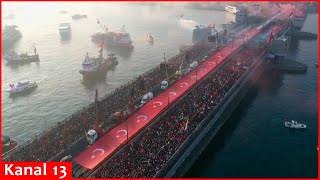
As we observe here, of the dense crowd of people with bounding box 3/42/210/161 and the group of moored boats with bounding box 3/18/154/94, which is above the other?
the dense crowd of people with bounding box 3/42/210/161

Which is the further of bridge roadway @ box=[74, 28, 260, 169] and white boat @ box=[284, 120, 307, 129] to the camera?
white boat @ box=[284, 120, 307, 129]

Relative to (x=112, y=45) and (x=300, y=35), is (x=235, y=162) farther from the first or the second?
(x=300, y=35)

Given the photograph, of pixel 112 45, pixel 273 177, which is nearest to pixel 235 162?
pixel 273 177

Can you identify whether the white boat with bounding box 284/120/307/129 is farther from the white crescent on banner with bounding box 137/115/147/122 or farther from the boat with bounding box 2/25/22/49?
the boat with bounding box 2/25/22/49

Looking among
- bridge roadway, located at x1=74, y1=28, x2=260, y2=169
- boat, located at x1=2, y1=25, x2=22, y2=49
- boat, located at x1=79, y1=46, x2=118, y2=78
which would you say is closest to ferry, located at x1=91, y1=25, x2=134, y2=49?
boat, located at x1=79, y1=46, x2=118, y2=78

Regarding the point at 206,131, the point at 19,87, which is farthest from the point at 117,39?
the point at 206,131

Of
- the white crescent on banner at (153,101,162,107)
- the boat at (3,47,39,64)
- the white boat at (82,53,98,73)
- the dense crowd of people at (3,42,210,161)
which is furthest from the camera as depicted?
the boat at (3,47,39,64)

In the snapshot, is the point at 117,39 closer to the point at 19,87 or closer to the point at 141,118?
the point at 19,87

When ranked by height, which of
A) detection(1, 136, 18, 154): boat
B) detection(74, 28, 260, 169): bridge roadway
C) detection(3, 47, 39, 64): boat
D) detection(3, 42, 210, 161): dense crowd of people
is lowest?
detection(3, 47, 39, 64): boat
